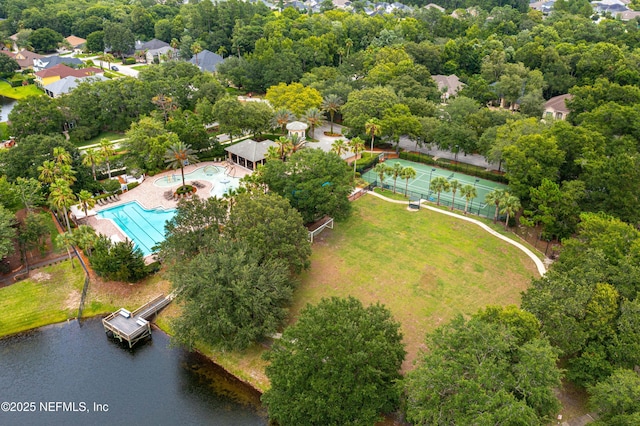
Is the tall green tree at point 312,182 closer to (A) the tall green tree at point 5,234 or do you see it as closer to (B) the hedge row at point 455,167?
(B) the hedge row at point 455,167

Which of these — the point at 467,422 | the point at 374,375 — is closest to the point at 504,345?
the point at 467,422

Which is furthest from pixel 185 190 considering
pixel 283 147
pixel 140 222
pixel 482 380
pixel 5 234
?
pixel 482 380

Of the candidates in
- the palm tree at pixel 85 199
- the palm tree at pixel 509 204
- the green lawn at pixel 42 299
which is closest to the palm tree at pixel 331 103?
the palm tree at pixel 509 204

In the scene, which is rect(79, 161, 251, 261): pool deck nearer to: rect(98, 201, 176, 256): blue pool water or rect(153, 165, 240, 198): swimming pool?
rect(153, 165, 240, 198): swimming pool

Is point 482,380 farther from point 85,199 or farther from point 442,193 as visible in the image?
point 85,199

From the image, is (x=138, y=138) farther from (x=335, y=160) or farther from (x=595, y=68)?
(x=595, y=68)

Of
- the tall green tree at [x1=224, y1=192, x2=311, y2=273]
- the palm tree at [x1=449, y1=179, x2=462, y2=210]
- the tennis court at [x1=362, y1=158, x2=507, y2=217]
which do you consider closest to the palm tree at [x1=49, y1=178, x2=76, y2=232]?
the tall green tree at [x1=224, y1=192, x2=311, y2=273]
